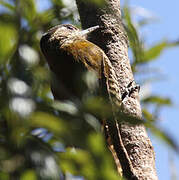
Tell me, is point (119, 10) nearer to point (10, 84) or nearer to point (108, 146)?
point (108, 146)

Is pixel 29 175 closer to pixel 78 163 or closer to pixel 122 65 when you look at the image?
pixel 78 163

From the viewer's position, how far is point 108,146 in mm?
2463

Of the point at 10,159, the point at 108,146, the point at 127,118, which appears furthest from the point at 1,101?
the point at 108,146

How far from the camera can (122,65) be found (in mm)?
2551

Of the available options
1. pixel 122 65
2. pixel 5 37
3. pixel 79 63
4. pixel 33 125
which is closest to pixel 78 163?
pixel 33 125

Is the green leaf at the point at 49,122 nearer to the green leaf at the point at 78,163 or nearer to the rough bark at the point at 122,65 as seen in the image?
the green leaf at the point at 78,163

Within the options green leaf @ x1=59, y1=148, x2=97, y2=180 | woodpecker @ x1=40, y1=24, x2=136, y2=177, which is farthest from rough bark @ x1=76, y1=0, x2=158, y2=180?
green leaf @ x1=59, y1=148, x2=97, y2=180

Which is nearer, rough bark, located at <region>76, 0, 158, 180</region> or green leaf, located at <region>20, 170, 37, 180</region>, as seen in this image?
green leaf, located at <region>20, 170, 37, 180</region>

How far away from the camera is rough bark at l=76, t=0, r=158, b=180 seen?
2.24 meters

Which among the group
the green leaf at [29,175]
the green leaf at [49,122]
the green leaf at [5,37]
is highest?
the green leaf at [5,37]

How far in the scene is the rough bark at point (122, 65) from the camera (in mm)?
2242

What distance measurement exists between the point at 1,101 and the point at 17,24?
0.24 metres

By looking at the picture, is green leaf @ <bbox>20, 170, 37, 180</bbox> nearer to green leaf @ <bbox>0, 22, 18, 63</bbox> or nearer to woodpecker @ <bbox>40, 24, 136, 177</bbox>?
green leaf @ <bbox>0, 22, 18, 63</bbox>

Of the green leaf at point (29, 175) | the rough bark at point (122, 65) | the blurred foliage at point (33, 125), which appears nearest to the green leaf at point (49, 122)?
the blurred foliage at point (33, 125)
